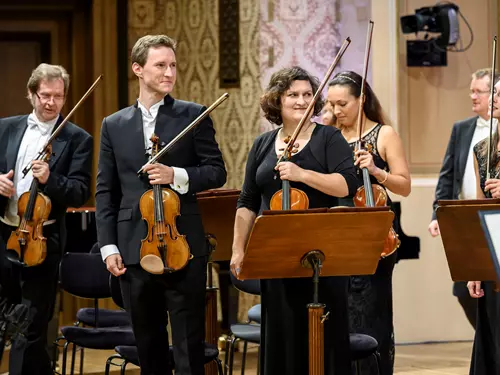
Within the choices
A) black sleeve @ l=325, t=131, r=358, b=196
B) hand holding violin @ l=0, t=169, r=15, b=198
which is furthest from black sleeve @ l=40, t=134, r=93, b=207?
black sleeve @ l=325, t=131, r=358, b=196

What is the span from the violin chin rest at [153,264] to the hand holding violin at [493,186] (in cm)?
133

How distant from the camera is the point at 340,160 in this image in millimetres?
3518

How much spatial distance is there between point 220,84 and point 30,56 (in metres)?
1.73

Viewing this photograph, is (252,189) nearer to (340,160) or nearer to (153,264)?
(340,160)

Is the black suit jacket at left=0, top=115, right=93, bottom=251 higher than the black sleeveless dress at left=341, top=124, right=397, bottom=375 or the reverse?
higher

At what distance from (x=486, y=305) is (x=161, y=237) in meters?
1.57

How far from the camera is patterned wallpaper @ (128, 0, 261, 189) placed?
694 cm

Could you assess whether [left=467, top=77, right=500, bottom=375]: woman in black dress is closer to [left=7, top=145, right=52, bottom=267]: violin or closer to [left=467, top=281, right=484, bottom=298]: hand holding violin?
[left=467, top=281, right=484, bottom=298]: hand holding violin

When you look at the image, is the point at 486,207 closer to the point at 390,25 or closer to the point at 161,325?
the point at 161,325

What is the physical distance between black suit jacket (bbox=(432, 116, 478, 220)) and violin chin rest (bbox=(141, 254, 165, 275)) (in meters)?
2.40

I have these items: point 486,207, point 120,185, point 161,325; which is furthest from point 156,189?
point 486,207

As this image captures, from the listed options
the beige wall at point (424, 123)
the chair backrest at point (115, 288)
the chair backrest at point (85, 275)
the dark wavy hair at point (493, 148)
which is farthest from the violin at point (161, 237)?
the beige wall at point (424, 123)

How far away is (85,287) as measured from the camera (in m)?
4.87

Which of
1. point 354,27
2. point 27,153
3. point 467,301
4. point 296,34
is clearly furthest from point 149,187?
point 354,27
